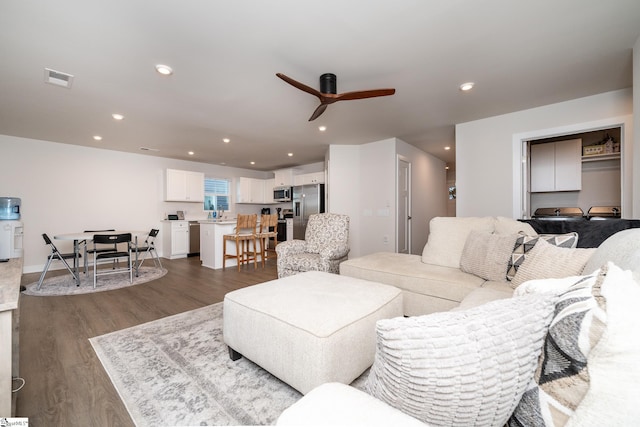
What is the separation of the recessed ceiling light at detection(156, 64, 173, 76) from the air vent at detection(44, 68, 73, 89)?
3.05ft

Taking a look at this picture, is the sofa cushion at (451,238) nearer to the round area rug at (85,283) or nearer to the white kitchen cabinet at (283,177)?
the round area rug at (85,283)

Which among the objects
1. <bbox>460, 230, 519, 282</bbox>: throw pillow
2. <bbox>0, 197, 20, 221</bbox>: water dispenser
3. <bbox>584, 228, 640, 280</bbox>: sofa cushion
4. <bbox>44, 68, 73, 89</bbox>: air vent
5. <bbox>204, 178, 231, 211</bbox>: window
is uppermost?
<bbox>44, 68, 73, 89</bbox>: air vent

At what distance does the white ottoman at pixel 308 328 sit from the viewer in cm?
128

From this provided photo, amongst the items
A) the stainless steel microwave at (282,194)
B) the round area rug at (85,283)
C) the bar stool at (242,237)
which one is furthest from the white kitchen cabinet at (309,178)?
the round area rug at (85,283)

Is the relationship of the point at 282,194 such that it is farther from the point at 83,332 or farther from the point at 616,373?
the point at 616,373

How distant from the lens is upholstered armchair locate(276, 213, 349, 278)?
3.15 m

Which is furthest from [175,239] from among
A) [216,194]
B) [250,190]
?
[250,190]

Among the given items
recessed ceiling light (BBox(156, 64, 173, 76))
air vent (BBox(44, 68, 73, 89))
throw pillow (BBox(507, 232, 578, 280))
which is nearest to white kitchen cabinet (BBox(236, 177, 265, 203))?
air vent (BBox(44, 68, 73, 89))

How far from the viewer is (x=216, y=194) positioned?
24.0 feet

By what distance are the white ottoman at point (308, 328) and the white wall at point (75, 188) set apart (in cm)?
537

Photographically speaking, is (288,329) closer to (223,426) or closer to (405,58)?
(223,426)

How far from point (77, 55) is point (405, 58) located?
2852 mm

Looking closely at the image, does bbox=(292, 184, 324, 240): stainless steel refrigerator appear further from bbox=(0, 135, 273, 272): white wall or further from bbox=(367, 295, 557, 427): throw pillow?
bbox=(367, 295, 557, 427): throw pillow

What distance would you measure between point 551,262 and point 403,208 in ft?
12.0
